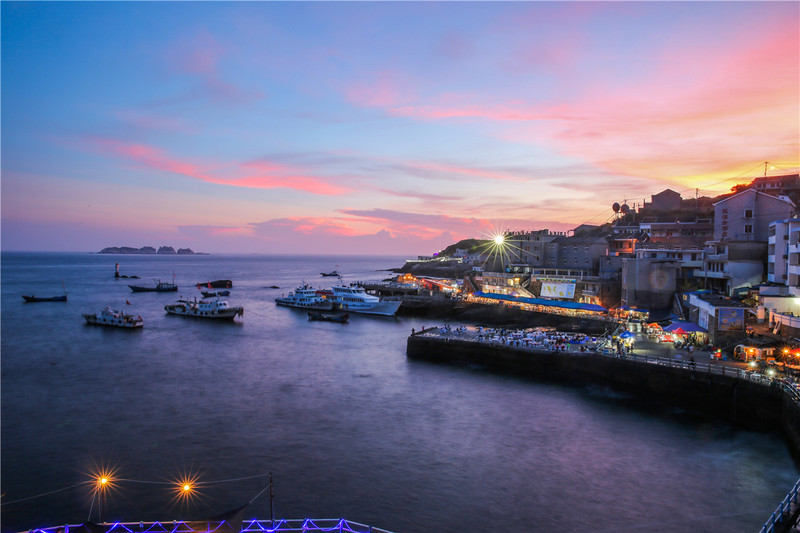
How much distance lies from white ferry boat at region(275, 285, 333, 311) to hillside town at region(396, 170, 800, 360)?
701 inches

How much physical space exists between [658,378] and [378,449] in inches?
581

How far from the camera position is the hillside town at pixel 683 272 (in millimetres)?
28328

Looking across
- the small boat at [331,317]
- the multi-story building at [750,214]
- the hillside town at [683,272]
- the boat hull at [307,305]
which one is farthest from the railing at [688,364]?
the boat hull at [307,305]

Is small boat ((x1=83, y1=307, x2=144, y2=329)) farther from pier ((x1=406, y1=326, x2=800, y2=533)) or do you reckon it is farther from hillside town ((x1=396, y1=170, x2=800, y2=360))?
hillside town ((x1=396, y1=170, x2=800, y2=360))

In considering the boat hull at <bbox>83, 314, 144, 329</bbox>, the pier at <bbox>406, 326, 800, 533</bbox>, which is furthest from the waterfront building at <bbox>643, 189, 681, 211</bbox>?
the boat hull at <bbox>83, 314, 144, 329</bbox>

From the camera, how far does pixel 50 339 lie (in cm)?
4334

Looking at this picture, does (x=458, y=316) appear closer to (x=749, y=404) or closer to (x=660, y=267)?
(x=660, y=267)

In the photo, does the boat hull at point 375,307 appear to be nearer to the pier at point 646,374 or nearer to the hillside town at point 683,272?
the hillside town at point 683,272

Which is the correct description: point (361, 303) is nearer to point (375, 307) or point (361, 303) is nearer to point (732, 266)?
point (375, 307)

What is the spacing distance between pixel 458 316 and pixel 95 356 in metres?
33.4

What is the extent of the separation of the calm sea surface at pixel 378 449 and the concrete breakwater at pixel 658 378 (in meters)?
1.08

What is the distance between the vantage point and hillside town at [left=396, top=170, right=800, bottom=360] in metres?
28.3

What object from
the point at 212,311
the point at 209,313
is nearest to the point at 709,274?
the point at 212,311

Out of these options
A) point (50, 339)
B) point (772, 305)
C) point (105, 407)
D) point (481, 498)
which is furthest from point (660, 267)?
point (50, 339)
